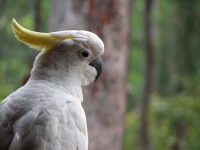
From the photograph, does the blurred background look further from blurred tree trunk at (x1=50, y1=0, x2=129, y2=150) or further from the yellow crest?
the yellow crest

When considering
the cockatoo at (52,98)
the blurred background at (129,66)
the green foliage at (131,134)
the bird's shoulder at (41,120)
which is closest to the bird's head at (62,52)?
the cockatoo at (52,98)

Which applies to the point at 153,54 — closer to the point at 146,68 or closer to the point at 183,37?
the point at 146,68

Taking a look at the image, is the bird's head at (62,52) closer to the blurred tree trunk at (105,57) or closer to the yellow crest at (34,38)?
the yellow crest at (34,38)

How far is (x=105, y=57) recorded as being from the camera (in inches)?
164

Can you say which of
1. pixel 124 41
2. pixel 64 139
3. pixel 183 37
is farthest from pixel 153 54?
pixel 64 139

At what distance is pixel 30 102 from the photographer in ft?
7.44

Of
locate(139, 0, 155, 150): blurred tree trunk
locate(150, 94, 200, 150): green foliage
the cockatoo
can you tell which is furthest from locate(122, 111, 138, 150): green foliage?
the cockatoo

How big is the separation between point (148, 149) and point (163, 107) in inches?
38.2

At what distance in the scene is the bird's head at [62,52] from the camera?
2.34 m

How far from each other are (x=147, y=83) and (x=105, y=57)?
8.95ft

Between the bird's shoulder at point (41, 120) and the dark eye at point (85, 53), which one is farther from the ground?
the dark eye at point (85, 53)

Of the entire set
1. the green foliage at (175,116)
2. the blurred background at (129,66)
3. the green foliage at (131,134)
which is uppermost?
the blurred background at (129,66)

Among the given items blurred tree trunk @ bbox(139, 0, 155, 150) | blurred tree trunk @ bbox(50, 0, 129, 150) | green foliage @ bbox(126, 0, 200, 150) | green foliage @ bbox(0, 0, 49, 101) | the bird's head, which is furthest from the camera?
green foliage @ bbox(0, 0, 49, 101)

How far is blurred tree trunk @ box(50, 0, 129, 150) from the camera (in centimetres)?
405
